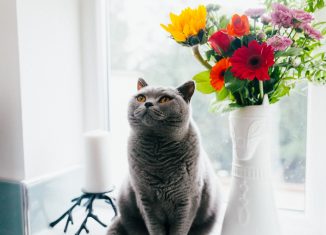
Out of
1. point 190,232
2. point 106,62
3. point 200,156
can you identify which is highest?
point 106,62

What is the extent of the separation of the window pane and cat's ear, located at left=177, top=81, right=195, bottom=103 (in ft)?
1.32

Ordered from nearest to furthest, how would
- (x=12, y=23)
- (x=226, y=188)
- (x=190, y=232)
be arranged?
(x=190, y=232)
(x=12, y=23)
(x=226, y=188)

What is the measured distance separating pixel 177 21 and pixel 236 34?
131 mm

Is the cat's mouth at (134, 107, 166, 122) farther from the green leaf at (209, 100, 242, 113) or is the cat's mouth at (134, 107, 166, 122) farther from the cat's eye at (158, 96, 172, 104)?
the green leaf at (209, 100, 242, 113)

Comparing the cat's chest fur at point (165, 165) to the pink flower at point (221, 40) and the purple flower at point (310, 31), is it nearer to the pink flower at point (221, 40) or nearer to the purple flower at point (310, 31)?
the pink flower at point (221, 40)

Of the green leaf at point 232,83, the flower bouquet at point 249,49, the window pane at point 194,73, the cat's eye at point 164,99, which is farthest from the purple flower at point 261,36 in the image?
the window pane at point 194,73

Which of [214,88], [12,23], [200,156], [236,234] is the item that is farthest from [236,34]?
[12,23]

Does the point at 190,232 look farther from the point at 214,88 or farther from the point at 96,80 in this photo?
the point at 96,80

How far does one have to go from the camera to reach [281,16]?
0.75 meters

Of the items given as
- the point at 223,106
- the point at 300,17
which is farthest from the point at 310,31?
the point at 223,106

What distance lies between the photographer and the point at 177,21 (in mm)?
794

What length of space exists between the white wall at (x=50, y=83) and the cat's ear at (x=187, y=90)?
1.58 ft

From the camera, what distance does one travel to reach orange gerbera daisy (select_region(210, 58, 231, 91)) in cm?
79

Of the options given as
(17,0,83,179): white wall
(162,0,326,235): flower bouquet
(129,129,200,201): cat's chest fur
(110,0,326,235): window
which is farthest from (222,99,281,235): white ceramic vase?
(17,0,83,179): white wall
